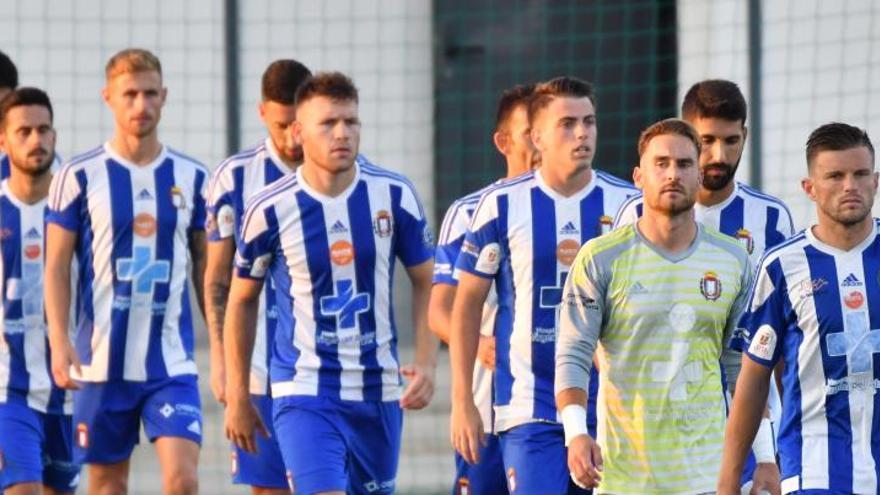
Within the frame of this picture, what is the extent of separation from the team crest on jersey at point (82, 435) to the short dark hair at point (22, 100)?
4.62 feet

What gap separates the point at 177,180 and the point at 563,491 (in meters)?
2.49

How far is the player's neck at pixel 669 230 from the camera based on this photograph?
7.41 metres

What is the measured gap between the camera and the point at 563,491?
8.32 metres

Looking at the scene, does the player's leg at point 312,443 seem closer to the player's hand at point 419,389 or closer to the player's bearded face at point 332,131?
the player's hand at point 419,389

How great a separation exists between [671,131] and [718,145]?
3.26ft

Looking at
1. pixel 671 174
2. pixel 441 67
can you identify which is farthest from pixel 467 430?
pixel 441 67

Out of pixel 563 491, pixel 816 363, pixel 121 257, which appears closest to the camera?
pixel 816 363

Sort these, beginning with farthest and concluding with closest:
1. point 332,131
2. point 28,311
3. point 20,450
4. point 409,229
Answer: point 28,311
point 20,450
point 409,229
point 332,131

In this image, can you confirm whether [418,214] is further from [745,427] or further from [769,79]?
[769,79]

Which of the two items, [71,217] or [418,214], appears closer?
[418,214]

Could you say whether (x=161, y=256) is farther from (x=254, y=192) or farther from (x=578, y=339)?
(x=578, y=339)

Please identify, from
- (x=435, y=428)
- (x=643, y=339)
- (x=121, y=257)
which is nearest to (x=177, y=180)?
(x=121, y=257)

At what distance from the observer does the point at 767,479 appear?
747 centimetres

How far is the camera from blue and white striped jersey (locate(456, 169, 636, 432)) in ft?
27.6
